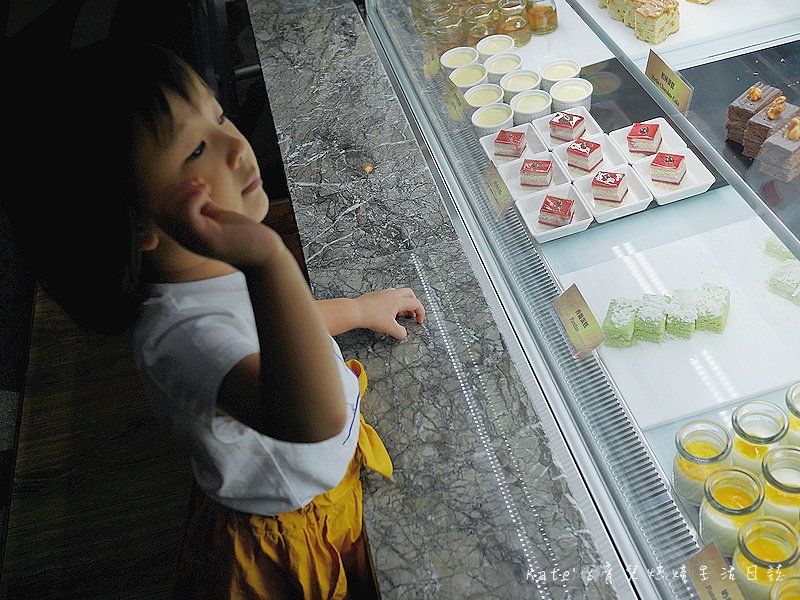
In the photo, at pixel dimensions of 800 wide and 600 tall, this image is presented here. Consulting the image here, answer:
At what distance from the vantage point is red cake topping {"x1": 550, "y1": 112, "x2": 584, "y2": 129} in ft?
6.32

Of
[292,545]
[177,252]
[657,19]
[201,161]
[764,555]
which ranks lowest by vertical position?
[292,545]

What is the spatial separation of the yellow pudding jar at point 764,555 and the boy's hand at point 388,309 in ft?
2.40

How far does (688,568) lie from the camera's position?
1166 millimetres

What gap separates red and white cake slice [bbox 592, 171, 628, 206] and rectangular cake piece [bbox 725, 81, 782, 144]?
0.79ft

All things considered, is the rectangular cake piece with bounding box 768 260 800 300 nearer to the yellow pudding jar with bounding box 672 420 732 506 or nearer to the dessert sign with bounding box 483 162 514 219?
the yellow pudding jar with bounding box 672 420 732 506

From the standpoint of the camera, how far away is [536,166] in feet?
6.10

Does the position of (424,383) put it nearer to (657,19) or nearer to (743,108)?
(743,108)

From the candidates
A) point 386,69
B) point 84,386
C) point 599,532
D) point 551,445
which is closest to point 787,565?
point 599,532

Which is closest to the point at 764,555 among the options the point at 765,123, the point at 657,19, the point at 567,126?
the point at 765,123

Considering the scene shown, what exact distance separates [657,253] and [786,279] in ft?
0.89

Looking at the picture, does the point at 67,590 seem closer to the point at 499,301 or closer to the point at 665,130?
the point at 499,301

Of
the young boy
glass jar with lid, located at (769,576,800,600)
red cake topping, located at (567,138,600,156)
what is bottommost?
glass jar with lid, located at (769,576,800,600)

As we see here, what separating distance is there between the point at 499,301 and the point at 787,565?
756 mm

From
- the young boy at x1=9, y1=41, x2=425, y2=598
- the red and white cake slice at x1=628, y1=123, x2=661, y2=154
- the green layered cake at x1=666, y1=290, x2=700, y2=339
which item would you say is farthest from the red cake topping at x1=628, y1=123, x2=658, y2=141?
the young boy at x1=9, y1=41, x2=425, y2=598
